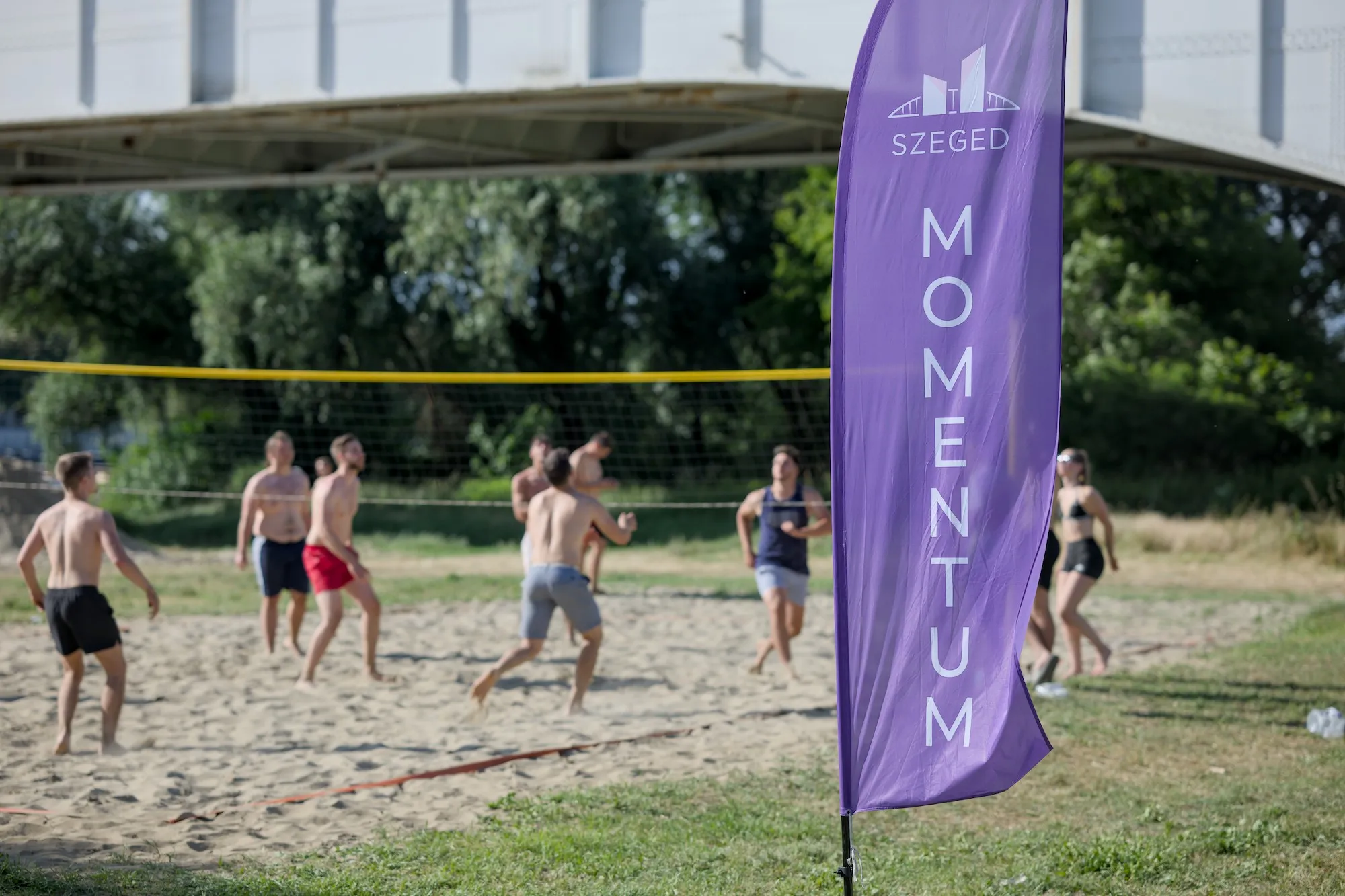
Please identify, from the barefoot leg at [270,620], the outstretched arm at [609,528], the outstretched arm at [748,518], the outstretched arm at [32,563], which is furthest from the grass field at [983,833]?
the barefoot leg at [270,620]

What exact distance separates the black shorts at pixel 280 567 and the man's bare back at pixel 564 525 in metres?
2.63

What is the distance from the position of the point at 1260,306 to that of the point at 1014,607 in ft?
75.4

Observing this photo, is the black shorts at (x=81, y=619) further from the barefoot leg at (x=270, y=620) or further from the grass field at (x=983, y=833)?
the barefoot leg at (x=270, y=620)

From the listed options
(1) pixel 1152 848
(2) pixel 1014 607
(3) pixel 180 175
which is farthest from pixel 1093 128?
(3) pixel 180 175

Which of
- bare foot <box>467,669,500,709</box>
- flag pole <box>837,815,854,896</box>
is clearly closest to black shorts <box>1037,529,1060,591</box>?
bare foot <box>467,669,500,709</box>

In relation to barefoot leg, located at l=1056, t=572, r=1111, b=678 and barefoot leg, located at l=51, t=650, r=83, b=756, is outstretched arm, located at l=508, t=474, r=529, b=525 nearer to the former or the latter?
barefoot leg, located at l=51, t=650, r=83, b=756

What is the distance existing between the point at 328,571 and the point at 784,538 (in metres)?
2.94

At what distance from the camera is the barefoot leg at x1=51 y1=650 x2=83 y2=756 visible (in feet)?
21.8

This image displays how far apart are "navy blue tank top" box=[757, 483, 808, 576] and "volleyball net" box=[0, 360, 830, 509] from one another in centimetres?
1046

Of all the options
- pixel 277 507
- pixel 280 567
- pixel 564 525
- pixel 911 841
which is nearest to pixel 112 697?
pixel 564 525

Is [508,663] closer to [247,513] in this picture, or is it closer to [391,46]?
[247,513]

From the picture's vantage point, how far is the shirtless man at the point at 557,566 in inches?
288

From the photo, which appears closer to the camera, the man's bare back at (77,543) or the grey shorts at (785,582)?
the man's bare back at (77,543)

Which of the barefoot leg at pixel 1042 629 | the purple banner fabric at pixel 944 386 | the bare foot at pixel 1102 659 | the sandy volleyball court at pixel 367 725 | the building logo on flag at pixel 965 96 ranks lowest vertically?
the sandy volleyball court at pixel 367 725
